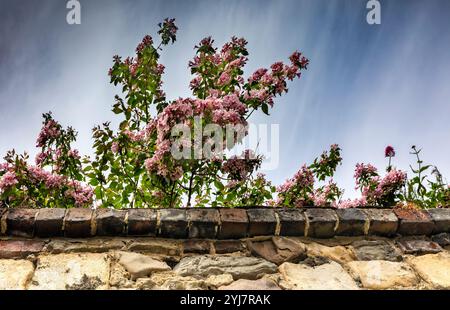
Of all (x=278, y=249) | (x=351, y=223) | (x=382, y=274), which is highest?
(x=351, y=223)

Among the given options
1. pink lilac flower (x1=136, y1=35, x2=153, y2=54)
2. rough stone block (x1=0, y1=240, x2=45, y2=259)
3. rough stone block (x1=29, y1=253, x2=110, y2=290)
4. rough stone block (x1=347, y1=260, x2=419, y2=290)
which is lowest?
rough stone block (x1=347, y1=260, x2=419, y2=290)

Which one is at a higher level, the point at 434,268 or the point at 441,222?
the point at 441,222

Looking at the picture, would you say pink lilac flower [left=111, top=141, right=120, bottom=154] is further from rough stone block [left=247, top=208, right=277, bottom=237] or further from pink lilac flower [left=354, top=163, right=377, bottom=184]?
pink lilac flower [left=354, top=163, right=377, bottom=184]

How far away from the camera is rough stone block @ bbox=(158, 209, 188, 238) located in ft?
8.33

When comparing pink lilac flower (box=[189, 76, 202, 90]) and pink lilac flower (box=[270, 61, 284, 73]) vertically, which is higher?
pink lilac flower (box=[270, 61, 284, 73])

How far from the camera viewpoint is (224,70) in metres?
4.04

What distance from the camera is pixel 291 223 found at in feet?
8.68

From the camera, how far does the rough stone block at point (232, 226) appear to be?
258cm

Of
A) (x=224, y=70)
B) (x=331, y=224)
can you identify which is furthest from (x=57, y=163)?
(x=331, y=224)

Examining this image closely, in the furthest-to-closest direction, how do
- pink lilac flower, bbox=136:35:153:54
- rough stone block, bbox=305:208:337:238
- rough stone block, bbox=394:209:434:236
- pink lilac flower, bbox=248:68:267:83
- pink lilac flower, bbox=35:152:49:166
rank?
1. pink lilac flower, bbox=136:35:153:54
2. pink lilac flower, bbox=248:68:267:83
3. pink lilac flower, bbox=35:152:49:166
4. rough stone block, bbox=394:209:434:236
5. rough stone block, bbox=305:208:337:238

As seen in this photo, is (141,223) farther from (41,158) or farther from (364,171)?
(364,171)

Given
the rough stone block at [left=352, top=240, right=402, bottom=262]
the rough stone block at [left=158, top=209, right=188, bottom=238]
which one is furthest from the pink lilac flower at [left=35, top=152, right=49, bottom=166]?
the rough stone block at [left=352, top=240, right=402, bottom=262]

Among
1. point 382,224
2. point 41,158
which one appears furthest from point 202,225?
point 41,158

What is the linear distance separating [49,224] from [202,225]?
2.57 feet
